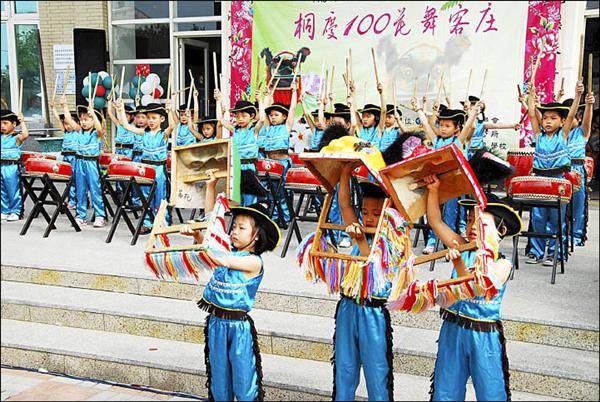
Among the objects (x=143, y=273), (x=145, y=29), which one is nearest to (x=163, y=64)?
(x=145, y=29)

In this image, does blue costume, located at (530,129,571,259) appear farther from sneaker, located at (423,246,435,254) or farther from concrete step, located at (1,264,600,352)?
concrete step, located at (1,264,600,352)

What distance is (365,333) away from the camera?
295 centimetres

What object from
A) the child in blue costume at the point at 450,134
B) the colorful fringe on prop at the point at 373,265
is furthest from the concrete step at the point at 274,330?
the child in blue costume at the point at 450,134

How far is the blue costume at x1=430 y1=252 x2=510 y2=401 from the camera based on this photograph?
2760 millimetres

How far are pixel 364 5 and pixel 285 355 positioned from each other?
21.4ft

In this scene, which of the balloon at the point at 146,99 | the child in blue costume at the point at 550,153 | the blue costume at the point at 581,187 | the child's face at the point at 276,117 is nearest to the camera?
the child in blue costume at the point at 550,153

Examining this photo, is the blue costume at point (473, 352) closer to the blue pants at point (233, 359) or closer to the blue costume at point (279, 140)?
the blue pants at point (233, 359)

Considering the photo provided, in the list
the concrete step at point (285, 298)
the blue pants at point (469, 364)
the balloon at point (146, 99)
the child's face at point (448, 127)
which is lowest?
the concrete step at point (285, 298)

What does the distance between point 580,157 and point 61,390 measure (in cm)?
489

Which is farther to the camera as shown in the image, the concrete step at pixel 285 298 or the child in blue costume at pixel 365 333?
the concrete step at pixel 285 298

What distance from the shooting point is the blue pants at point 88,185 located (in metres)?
7.69

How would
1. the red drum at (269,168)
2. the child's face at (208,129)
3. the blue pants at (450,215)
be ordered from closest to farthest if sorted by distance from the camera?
the blue pants at (450,215), the red drum at (269,168), the child's face at (208,129)

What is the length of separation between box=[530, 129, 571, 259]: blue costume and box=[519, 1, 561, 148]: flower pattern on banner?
2.70 metres

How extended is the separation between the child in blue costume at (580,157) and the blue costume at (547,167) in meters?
0.17
